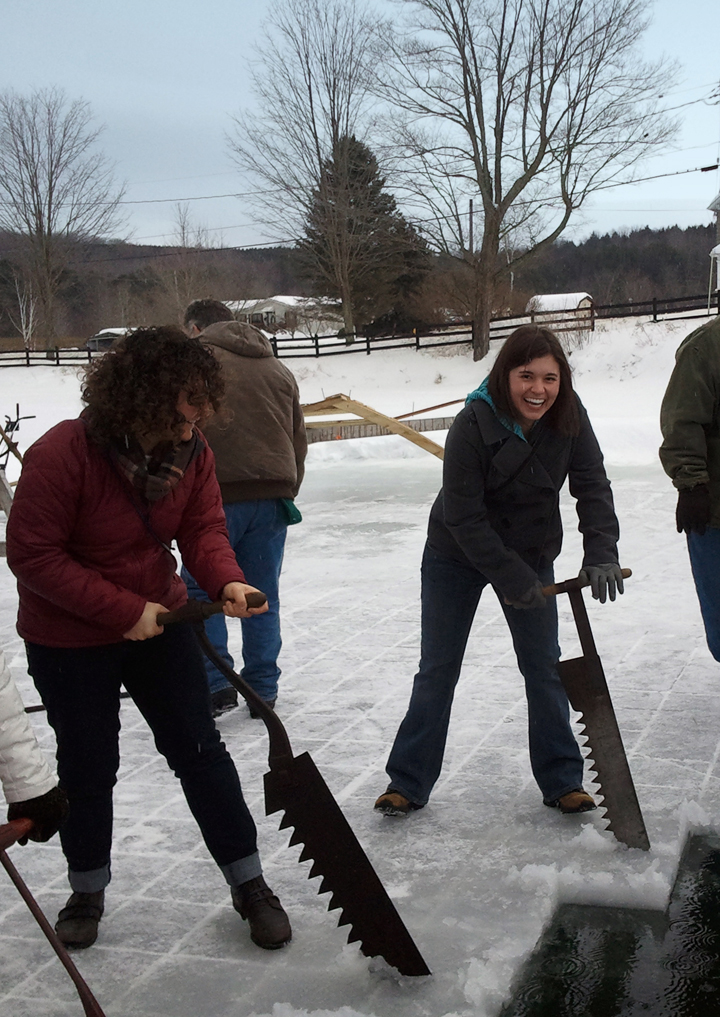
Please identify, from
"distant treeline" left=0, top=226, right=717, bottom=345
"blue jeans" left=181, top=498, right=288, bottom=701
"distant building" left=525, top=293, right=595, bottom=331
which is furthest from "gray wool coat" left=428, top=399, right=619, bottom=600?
"distant treeline" left=0, top=226, right=717, bottom=345

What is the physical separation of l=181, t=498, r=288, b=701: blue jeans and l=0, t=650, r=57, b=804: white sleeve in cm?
216

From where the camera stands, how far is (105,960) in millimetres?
2629

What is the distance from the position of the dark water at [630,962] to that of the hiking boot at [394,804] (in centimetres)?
73

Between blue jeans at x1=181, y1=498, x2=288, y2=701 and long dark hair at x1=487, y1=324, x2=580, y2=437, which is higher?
long dark hair at x1=487, y1=324, x2=580, y2=437

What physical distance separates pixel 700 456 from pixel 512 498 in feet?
2.72

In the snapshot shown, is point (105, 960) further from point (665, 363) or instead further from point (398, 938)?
point (665, 363)

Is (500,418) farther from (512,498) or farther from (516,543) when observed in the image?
(516,543)

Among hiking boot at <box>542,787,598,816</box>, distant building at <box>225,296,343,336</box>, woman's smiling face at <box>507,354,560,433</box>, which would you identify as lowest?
hiking boot at <box>542,787,598,816</box>

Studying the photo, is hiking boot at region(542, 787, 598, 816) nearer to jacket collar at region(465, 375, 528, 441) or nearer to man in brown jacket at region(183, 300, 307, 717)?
jacket collar at region(465, 375, 528, 441)

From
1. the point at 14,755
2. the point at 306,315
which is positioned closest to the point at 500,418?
the point at 14,755

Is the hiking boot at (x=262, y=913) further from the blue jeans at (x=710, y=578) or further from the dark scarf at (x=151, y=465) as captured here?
the blue jeans at (x=710, y=578)

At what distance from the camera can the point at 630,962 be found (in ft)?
8.32

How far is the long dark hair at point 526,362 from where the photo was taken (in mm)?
3072

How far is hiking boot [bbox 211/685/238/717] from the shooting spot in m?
4.43
